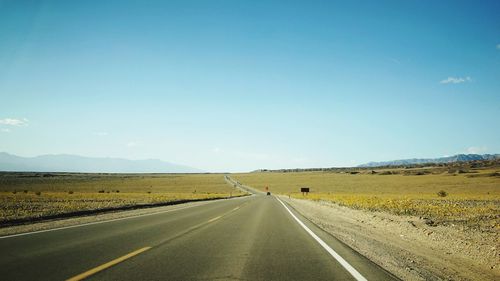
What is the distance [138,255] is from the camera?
8.04 metres

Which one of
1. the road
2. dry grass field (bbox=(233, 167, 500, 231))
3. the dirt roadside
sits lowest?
dry grass field (bbox=(233, 167, 500, 231))

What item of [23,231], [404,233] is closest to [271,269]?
[404,233]

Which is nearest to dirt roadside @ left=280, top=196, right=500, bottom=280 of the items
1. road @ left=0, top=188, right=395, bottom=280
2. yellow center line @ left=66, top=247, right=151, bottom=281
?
road @ left=0, top=188, right=395, bottom=280

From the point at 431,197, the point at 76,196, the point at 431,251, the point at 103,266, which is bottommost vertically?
the point at 431,197

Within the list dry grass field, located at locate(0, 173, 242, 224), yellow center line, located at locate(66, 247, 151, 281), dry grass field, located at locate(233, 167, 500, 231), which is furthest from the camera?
dry grass field, located at locate(0, 173, 242, 224)

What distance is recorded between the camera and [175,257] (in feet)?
25.9

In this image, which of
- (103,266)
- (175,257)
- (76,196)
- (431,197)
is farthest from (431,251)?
(76,196)

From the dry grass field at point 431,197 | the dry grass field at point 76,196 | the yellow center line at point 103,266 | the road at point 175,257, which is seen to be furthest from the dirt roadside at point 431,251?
the dry grass field at point 76,196

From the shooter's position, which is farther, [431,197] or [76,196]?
[76,196]

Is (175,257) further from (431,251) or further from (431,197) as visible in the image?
(431,197)

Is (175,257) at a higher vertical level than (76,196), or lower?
higher

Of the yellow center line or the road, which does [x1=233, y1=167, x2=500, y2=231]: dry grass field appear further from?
Result: the yellow center line

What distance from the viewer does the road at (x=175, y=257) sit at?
635 cm

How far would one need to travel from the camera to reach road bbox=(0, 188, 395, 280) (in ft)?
20.8
